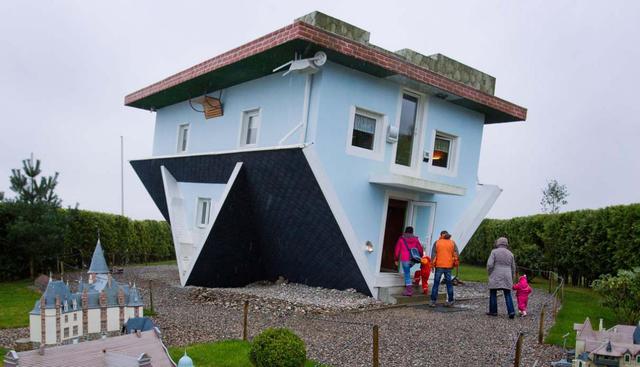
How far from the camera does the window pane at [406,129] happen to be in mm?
12469

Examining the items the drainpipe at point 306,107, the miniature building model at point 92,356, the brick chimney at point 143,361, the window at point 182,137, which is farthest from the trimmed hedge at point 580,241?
the brick chimney at point 143,361

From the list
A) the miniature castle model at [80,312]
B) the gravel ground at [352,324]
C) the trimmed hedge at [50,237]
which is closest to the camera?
the miniature castle model at [80,312]

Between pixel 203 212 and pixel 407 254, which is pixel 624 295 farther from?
pixel 203 212

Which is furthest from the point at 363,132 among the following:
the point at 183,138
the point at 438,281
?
the point at 183,138

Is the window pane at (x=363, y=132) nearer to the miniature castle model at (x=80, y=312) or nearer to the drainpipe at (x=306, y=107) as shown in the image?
the drainpipe at (x=306, y=107)

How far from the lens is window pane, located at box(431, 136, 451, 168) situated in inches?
530

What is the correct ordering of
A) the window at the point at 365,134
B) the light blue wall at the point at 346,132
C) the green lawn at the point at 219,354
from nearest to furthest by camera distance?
the green lawn at the point at 219,354
the light blue wall at the point at 346,132
the window at the point at 365,134

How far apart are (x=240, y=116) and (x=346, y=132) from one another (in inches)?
131

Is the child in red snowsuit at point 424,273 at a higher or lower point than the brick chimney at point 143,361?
lower

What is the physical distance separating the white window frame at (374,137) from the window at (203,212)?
522 centimetres

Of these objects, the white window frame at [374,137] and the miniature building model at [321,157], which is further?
the white window frame at [374,137]

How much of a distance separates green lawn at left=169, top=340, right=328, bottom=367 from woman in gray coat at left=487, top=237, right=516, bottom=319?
5399 millimetres

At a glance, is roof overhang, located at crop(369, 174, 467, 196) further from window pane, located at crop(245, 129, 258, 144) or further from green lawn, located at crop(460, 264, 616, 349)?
green lawn, located at crop(460, 264, 616, 349)

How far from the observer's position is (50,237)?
14.9m
